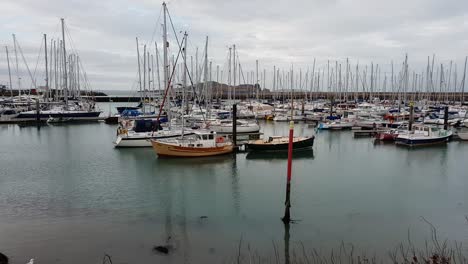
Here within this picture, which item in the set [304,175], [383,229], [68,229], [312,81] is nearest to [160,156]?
[304,175]

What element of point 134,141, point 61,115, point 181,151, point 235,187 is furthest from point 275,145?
point 61,115

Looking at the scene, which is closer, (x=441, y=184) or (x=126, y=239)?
(x=126, y=239)

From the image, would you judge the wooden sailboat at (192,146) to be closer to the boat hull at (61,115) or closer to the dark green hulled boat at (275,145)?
the dark green hulled boat at (275,145)

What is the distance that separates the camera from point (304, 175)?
28.7 metres

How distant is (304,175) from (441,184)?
31.3 ft

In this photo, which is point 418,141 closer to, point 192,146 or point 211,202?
point 192,146

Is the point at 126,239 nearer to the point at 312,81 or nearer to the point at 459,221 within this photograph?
the point at 459,221

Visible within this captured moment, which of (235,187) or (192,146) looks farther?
→ (192,146)

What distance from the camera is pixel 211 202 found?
70.6ft

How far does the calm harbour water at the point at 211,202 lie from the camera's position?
15625 mm

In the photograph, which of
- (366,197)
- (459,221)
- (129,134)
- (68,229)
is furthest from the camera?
(129,134)

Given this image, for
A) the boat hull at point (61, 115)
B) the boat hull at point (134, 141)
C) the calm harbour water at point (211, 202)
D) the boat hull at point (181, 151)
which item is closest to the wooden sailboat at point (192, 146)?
the boat hull at point (181, 151)

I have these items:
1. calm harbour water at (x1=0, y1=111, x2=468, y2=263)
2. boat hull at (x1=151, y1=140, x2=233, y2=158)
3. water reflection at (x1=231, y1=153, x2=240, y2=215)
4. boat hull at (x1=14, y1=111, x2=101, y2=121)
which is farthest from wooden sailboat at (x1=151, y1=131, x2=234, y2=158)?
boat hull at (x1=14, y1=111, x2=101, y2=121)

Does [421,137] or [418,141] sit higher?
[421,137]
